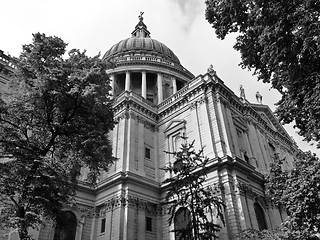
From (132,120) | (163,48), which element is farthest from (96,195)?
(163,48)

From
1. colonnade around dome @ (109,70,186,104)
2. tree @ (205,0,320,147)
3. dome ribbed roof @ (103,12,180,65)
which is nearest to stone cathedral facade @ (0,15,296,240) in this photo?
tree @ (205,0,320,147)

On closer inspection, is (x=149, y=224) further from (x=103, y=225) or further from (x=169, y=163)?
(x=169, y=163)

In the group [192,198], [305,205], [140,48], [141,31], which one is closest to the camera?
[305,205]

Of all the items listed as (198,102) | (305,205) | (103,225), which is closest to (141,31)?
(198,102)

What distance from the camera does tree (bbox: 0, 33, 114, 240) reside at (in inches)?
416

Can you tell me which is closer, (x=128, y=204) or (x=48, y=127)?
(x=48, y=127)

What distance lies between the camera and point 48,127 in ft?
40.5

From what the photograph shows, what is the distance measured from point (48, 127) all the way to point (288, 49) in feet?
35.4

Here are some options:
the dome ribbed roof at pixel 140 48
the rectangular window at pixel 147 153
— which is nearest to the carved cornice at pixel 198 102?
the rectangular window at pixel 147 153

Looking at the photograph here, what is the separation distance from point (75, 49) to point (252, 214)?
16611 mm

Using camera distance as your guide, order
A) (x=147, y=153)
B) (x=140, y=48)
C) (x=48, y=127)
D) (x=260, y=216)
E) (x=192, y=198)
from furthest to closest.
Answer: (x=140, y=48) → (x=147, y=153) → (x=260, y=216) → (x=192, y=198) → (x=48, y=127)

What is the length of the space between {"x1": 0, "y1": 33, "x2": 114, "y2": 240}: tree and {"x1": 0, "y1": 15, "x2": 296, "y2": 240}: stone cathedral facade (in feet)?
15.6

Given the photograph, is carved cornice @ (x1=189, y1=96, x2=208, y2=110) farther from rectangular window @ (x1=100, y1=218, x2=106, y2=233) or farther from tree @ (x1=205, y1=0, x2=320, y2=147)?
tree @ (x1=205, y1=0, x2=320, y2=147)

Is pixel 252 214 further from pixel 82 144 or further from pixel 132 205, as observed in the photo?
pixel 82 144
